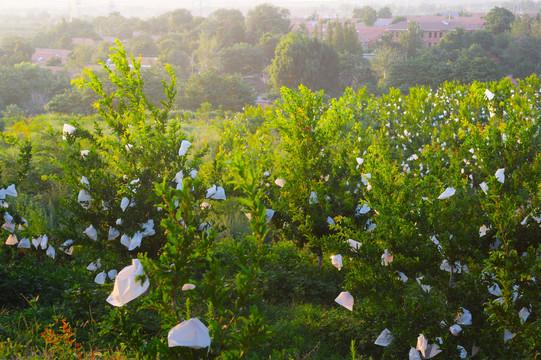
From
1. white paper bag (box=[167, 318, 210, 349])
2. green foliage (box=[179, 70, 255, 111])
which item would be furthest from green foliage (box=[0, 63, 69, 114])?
white paper bag (box=[167, 318, 210, 349])

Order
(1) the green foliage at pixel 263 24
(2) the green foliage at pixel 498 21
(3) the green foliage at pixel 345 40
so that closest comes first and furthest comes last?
(3) the green foliage at pixel 345 40 < (2) the green foliage at pixel 498 21 < (1) the green foliage at pixel 263 24

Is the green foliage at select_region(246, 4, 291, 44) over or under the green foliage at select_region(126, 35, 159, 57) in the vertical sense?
over

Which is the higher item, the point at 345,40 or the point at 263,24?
the point at 263,24

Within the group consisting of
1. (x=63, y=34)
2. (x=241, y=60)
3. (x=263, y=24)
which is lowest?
(x=241, y=60)

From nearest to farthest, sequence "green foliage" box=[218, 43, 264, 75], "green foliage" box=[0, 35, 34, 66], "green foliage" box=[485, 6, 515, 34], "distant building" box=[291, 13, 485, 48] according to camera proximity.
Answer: "green foliage" box=[0, 35, 34, 66], "green foliage" box=[218, 43, 264, 75], "green foliage" box=[485, 6, 515, 34], "distant building" box=[291, 13, 485, 48]

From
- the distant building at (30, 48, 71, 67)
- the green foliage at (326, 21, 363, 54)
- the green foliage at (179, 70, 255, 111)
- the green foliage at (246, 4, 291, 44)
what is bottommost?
the green foliage at (179, 70, 255, 111)

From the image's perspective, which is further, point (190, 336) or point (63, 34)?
point (63, 34)

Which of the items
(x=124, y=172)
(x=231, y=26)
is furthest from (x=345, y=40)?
(x=124, y=172)

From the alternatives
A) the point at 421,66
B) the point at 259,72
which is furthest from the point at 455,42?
the point at 259,72

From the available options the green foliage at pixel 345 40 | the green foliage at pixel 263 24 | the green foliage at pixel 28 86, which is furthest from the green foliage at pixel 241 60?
the green foliage at pixel 28 86

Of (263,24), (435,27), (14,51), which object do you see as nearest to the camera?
(14,51)

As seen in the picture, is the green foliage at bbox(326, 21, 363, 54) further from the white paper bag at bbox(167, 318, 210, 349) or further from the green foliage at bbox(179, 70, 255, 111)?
the white paper bag at bbox(167, 318, 210, 349)

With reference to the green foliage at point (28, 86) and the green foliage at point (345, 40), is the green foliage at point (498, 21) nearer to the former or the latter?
the green foliage at point (345, 40)

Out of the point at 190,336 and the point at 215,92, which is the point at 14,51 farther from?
the point at 190,336
